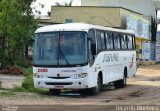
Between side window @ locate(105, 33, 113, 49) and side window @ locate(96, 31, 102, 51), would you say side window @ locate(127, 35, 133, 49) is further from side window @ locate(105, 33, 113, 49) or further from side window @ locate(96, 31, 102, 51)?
side window @ locate(96, 31, 102, 51)

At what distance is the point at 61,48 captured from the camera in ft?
68.3

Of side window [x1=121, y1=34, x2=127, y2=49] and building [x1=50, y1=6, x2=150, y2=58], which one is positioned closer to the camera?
side window [x1=121, y1=34, x2=127, y2=49]

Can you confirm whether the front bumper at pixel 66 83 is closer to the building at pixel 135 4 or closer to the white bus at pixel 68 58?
the white bus at pixel 68 58

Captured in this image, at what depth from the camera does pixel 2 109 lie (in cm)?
1489

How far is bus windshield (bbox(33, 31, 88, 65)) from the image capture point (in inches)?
811

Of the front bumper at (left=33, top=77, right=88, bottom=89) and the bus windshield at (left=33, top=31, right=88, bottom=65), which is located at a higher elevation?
the bus windshield at (left=33, top=31, right=88, bottom=65)

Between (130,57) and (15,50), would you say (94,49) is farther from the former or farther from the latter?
(15,50)

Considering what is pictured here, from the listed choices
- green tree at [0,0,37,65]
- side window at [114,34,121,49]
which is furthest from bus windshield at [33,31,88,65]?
green tree at [0,0,37,65]

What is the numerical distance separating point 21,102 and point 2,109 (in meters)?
2.59

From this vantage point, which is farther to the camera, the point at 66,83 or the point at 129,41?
the point at 129,41

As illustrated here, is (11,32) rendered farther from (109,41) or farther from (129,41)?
(109,41)

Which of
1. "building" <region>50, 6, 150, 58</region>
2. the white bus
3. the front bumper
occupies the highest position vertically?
"building" <region>50, 6, 150, 58</region>

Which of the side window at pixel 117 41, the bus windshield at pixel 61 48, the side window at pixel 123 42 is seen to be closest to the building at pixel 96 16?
the side window at pixel 123 42

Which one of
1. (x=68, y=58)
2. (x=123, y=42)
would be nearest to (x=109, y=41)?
(x=123, y=42)
